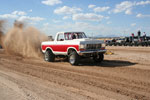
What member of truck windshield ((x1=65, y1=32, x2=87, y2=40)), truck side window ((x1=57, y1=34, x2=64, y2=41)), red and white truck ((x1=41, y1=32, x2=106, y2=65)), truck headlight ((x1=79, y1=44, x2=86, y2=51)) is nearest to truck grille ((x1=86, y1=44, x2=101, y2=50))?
red and white truck ((x1=41, y1=32, x2=106, y2=65))

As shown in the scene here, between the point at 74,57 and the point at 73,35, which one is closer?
the point at 74,57

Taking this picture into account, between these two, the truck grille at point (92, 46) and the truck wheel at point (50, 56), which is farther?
the truck wheel at point (50, 56)

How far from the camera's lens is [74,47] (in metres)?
9.26

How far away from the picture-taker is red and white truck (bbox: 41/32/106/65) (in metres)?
9.05

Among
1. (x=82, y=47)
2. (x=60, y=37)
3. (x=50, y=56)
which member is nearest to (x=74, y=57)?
(x=82, y=47)

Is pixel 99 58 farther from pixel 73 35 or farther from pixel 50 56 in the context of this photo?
pixel 50 56

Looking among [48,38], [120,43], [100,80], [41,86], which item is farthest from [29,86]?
[120,43]

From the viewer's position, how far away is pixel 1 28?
19500 millimetres

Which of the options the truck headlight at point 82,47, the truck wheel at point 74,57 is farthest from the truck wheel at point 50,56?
the truck headlight at point 82,47

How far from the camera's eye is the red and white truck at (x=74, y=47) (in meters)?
9.05

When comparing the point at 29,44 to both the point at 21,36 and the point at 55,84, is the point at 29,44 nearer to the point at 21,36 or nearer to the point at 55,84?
the point at 21,36

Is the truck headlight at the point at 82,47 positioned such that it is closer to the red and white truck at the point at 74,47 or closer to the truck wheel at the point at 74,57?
the red and white truck at the point at 74,47

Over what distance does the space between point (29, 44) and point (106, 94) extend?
1162 cm

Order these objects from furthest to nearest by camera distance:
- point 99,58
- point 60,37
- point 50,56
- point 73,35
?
1. point 50,56
2. point 60,37
3. point 73,35
4. point 99,58
